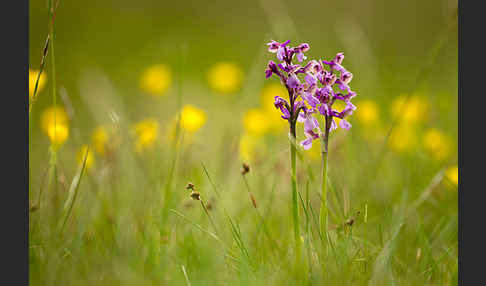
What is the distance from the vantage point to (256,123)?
3.32 m

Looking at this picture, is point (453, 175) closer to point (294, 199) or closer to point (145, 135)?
point (294, 199)

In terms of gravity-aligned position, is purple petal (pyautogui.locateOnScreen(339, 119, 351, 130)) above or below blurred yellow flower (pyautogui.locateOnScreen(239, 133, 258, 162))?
below

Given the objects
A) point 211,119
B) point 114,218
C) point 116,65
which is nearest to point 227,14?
point 116,65

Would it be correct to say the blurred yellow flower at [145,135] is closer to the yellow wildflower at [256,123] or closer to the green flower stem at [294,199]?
the yellow wildflower at [256,123]

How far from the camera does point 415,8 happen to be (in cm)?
871

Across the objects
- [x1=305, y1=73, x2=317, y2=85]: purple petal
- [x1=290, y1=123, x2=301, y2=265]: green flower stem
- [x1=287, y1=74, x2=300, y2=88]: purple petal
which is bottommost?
[x1=290, y1=123, x2=301, y2=265]: green flower stem

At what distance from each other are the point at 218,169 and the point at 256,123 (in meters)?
0.50

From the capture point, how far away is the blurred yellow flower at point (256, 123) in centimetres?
331

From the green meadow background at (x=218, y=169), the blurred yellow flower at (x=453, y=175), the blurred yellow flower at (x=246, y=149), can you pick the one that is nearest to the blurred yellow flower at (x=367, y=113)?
the green meadow background at (x=218, y=169)

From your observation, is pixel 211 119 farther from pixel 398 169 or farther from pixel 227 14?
pixel 227 14

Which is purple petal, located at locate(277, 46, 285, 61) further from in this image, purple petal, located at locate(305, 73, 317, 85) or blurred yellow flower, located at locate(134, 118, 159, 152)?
blurred yellow flower, located at locate(134, 118, 159, 152)

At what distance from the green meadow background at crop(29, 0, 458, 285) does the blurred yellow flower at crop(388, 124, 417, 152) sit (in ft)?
0.04

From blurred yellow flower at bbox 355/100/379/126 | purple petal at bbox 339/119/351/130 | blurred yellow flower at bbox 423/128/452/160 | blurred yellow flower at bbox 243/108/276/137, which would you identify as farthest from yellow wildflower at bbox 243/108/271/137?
purple petal at bbox 339/119/351/130

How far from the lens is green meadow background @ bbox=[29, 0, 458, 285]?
67.4 inches
